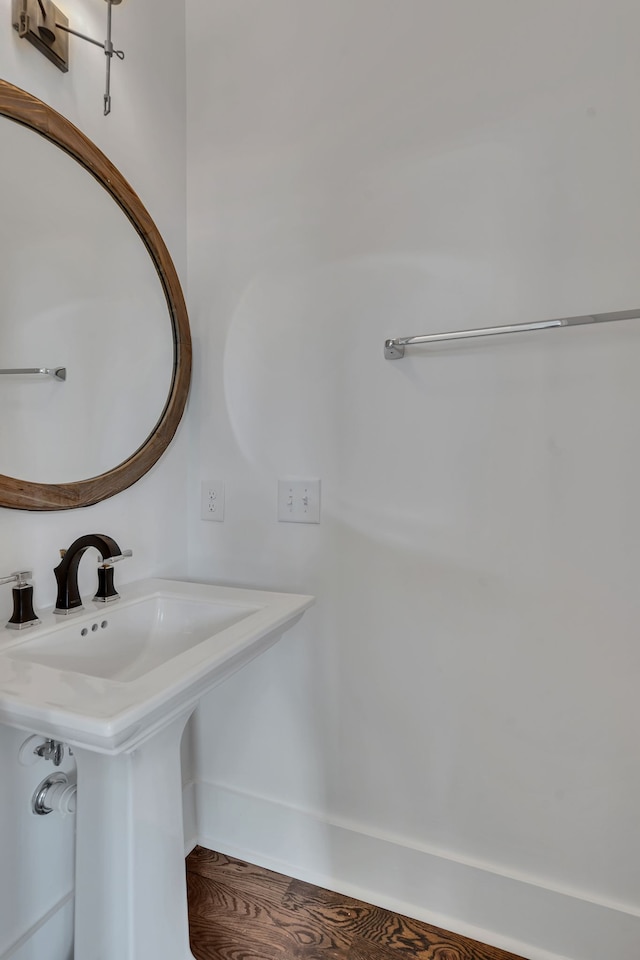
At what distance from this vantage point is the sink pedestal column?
2.63ft

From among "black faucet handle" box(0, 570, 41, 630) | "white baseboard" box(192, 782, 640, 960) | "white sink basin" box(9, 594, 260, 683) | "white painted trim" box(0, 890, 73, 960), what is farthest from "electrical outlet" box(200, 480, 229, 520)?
"white painted trim" box(0, 890, 73, 960)

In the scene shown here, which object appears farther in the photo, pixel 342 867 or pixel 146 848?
pixel 342 867

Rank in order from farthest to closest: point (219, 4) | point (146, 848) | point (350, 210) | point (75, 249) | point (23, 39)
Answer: point (219, 4) < point (350, 210) < point (75, 249) < point (23, 39) < point (146, 848)

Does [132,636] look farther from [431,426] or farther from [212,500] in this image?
[431,426]

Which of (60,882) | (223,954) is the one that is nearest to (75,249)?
(60,882)

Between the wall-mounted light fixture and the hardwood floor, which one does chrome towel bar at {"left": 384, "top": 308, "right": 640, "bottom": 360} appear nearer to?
the wall-mounted light fixture

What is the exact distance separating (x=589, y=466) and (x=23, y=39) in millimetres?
1375

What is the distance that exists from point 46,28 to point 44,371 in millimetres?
644

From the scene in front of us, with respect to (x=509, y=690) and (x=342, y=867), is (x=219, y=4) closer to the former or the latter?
(x=509, y=690)

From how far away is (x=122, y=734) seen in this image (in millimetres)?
600

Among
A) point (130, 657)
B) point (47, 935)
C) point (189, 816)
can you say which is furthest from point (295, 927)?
point (130, 657)

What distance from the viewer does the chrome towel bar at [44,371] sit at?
94cm

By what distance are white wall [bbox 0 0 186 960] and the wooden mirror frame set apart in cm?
4

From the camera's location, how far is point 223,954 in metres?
1.09
